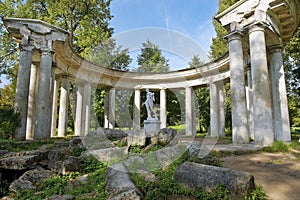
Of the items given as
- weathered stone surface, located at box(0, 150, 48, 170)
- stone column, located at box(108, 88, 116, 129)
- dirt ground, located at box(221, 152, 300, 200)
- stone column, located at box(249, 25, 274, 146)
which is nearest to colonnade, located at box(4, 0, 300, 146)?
stone column, located at box(249, 25, 274, 146)

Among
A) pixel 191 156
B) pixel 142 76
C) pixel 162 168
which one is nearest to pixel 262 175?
pixel 191 156

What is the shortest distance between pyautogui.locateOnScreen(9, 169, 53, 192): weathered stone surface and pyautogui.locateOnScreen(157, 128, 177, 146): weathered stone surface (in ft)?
16.0

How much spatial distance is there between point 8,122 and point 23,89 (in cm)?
245

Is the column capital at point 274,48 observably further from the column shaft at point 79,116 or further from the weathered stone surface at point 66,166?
the column shaft at point 79,116

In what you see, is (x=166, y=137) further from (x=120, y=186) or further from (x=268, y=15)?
(x=268, y=15)

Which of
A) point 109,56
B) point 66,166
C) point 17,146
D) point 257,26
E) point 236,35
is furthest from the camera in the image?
point 109,56

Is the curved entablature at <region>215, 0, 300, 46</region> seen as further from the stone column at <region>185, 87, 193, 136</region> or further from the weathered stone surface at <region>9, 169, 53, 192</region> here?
the weathered stone surface at <region>9, 169, 53, 192</region>

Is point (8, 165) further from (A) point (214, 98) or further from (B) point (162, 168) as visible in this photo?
(A) point (214, 98)

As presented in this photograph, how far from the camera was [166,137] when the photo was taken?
10.2 meters

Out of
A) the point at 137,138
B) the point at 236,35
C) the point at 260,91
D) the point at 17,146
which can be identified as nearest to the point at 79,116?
the point at 17,146

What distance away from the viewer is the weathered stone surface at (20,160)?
26.7 ft

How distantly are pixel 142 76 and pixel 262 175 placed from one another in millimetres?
20552

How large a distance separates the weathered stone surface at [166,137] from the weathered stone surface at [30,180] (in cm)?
487

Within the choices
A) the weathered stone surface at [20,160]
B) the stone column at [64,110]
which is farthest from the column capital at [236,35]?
the stone column at [64,110]
